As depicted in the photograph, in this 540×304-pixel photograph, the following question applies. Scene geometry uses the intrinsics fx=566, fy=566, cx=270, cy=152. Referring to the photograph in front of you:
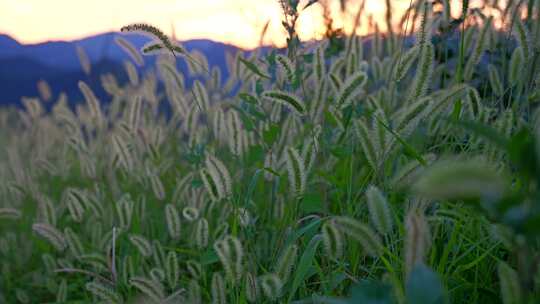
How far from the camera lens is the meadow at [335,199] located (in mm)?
694

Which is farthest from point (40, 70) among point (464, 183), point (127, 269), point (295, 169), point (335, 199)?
point (464, 183)

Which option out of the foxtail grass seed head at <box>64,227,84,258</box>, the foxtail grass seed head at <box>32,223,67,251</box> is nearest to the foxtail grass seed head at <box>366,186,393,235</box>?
the foxtail grass seed head at <box>32,223,67,251</box>

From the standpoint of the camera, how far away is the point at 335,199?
5.86 feet

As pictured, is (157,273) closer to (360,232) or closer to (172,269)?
(172,269)

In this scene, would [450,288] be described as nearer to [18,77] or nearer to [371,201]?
[371,201]

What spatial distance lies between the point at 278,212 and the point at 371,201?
89cm

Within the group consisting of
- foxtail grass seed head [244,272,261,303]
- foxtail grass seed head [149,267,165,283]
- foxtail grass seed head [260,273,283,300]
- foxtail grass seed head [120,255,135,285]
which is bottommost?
foxtail grass seed head [120,255,135,285]

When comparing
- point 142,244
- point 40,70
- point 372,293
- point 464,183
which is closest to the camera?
point 464,183

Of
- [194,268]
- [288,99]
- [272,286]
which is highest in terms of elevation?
[288,99]

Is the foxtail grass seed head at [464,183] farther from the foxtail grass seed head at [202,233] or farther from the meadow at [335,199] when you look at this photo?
the foxtail grass seed head at [202,233]

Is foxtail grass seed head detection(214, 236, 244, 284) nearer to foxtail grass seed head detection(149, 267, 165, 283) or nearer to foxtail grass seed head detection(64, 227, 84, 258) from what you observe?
foxtail grass seed head detection(149, 267, 165, 283)

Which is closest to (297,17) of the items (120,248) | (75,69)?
(120,248)

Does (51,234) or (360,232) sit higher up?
(360,232)

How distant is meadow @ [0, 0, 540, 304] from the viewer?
694 mm
